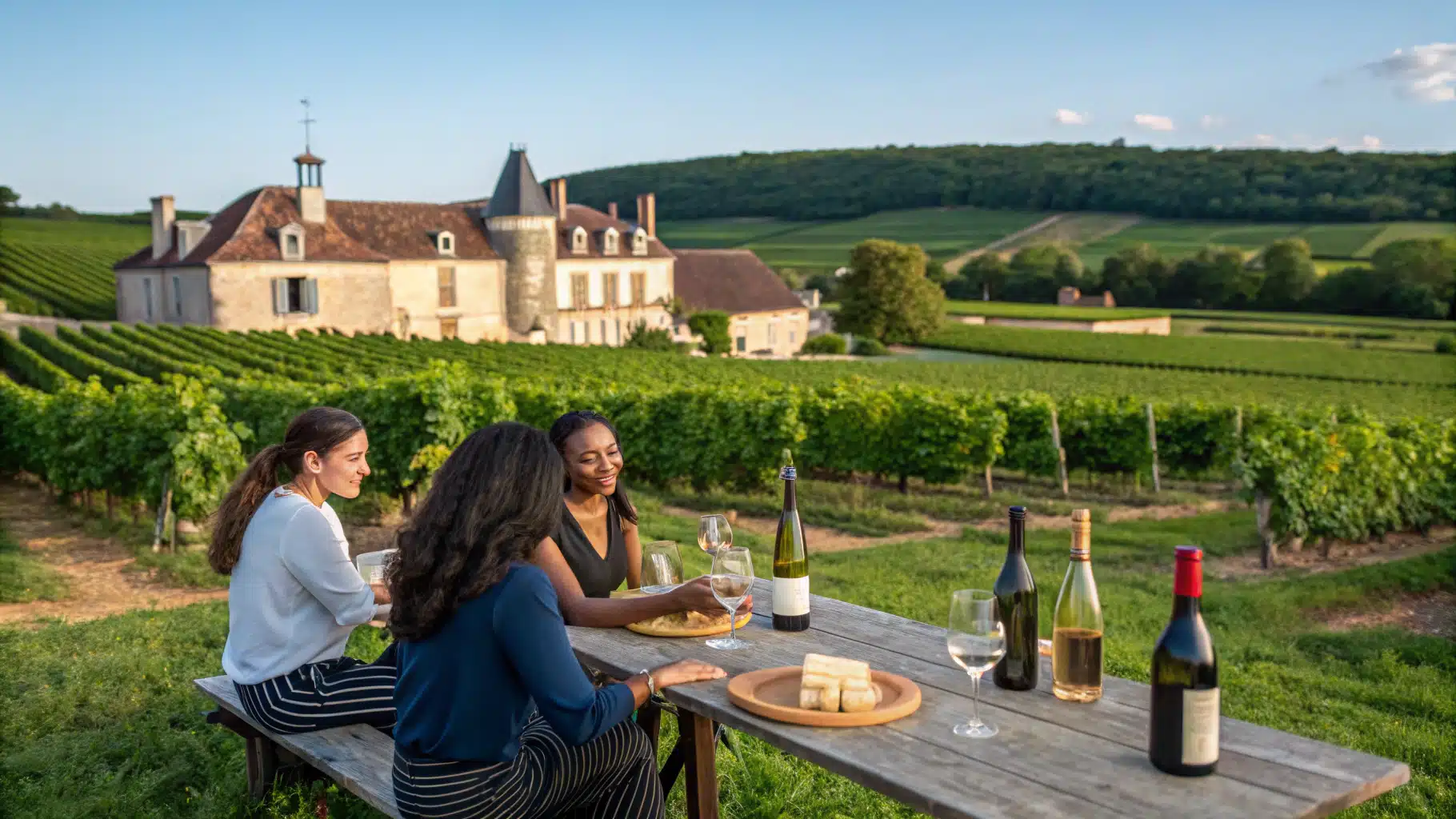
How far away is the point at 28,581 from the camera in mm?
8031

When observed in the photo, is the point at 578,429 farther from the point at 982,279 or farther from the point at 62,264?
the point at 982,279

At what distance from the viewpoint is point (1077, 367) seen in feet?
143

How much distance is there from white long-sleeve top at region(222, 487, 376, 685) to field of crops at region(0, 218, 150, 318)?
47.0 m

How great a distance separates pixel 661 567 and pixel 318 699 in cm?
115

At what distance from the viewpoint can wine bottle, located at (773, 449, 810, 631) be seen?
3.12 m

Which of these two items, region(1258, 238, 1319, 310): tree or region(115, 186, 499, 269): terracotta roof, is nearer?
region(115, 186, 499, 269): terracotta roof

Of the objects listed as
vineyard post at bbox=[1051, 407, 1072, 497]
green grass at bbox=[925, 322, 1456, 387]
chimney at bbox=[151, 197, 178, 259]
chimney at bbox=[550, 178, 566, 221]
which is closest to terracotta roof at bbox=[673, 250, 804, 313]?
chimney at bbox=[550, 178, 566, 221]

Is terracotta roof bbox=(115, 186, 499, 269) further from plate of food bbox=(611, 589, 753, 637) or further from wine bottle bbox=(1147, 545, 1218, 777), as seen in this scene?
wine bottle bbox=(1147, 545, 1218, 777)

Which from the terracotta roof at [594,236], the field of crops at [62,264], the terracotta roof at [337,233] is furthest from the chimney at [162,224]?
the terracotta roof at [594,236]

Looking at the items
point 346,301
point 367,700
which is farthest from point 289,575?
point 346,301

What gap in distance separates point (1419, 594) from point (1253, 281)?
65.0m

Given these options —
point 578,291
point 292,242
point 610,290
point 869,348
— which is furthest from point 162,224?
point 869,348

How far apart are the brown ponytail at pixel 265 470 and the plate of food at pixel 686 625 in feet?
3.80

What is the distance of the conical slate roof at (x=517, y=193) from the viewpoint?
45.3 metres
